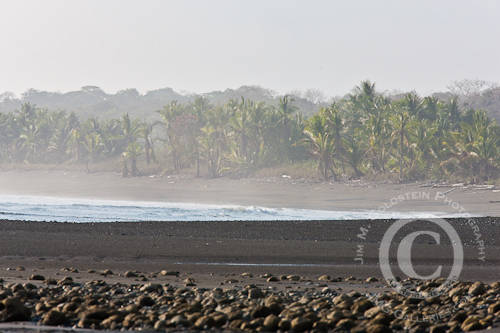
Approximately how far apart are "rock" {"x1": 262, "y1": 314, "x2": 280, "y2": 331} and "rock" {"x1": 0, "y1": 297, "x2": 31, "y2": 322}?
250 centimetres

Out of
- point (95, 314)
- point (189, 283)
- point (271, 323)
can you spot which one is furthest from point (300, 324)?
point (189, 283)

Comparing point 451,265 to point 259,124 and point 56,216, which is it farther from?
point 259,124

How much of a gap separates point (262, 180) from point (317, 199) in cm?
1201

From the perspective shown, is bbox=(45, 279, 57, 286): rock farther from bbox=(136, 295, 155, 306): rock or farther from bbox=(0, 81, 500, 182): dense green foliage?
bbox=(0, 81, 500, 182): dense green foliage

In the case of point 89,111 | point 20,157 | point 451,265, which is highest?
point 89,111

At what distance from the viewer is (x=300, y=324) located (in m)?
7.63

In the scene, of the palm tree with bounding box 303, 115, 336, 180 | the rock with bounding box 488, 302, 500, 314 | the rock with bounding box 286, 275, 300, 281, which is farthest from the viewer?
the palm tree with bounding box 303, 115, 336, 180

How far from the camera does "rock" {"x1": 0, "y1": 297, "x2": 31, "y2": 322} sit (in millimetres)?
8297

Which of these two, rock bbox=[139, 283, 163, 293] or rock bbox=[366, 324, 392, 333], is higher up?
rock bbox=[139, 283, 163, 293]

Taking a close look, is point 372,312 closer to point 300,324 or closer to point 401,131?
point 300,324

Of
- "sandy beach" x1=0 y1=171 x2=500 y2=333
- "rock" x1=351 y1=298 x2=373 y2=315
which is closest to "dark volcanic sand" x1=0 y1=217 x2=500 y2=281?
"sandy beach" x1=0 y1=171 x2=500 y2=333

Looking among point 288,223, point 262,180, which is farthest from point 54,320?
point 262,180

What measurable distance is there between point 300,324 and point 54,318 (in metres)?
2.51

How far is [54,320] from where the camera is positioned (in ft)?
26.9
